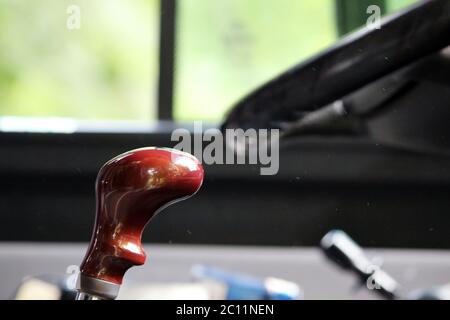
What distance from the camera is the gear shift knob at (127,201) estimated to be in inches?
8.6

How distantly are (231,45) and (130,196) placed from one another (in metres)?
1.59

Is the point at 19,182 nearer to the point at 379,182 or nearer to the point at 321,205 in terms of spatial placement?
the point at 321,205

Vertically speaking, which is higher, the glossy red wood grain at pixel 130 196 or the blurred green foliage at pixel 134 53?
the blurred green foliage at pixel 134 53

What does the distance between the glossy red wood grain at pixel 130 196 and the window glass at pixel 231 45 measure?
1.42 meters

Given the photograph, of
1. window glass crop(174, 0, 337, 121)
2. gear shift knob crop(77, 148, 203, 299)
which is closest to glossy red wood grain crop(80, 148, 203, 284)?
gear shift knob crop(77, 148, 203, 299)

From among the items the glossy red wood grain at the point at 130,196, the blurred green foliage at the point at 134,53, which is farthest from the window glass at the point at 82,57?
the glossy red wood grain at the point at 130,196

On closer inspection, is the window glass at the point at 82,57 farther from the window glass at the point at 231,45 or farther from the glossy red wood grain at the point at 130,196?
the glossy red wood grain at the point at 130,196

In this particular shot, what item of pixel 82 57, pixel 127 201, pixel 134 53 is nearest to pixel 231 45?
pixel 134 53

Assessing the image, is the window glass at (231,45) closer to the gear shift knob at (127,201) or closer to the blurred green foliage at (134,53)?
the blurred green foliage at (134,53)

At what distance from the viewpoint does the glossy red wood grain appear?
0.71ft

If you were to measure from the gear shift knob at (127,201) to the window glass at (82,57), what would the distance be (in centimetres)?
151

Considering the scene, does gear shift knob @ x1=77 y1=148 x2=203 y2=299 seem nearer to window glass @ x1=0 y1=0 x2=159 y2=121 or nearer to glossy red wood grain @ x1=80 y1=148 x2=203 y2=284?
glossy red wood grain @ x1=80 y1=148 x2=203 y2=284

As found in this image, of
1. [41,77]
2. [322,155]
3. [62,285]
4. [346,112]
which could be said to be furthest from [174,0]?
[346,112]

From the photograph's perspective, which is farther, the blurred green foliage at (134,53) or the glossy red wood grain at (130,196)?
the blurred green foliage at (134,53)
